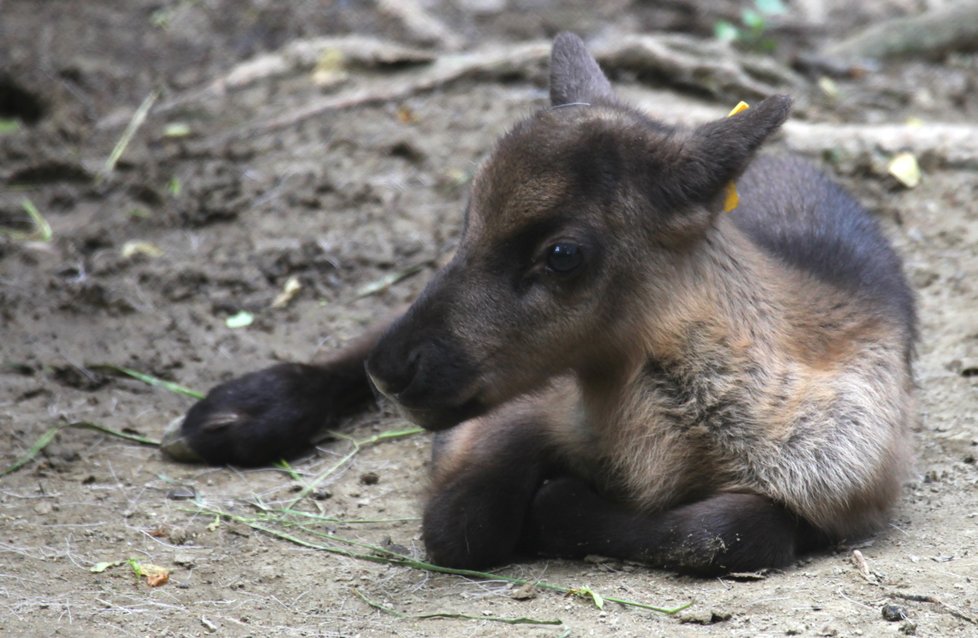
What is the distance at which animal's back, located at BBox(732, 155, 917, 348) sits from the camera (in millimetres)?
5656

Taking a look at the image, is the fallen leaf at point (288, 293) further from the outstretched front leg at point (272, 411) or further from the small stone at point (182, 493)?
the small stone at point (182, 493)

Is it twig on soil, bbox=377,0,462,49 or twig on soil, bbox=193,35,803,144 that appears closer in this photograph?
twig on soil, bbox=193,35,803,144

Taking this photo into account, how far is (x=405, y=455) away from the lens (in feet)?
20.7

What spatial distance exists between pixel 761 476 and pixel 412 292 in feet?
10.3

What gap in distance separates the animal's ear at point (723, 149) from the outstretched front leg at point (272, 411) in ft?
6.71

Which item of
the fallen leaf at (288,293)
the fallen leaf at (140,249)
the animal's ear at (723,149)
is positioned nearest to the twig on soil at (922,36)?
the fallen leaf at (288,293)

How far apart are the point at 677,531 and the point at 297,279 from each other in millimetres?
3541

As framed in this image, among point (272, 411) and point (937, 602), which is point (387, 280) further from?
point (937, 602)

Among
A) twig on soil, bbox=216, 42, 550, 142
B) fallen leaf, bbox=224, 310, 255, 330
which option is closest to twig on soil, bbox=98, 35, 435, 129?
twig on soil, bbox=216, 42, 550, 142

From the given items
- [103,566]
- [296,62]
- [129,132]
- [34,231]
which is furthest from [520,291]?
[296,62]

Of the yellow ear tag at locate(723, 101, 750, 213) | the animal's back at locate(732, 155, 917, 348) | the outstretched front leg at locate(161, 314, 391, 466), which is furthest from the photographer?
the outstretched front leg at locate(161, 314, 391, 466)

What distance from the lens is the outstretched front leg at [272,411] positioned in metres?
6.19

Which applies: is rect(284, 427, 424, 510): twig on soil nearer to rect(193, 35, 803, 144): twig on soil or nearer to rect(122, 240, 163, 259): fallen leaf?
rect(122, 240, 163, 259): fallen leaf

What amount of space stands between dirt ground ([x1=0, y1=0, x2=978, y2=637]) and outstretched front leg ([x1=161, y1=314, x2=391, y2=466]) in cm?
13
